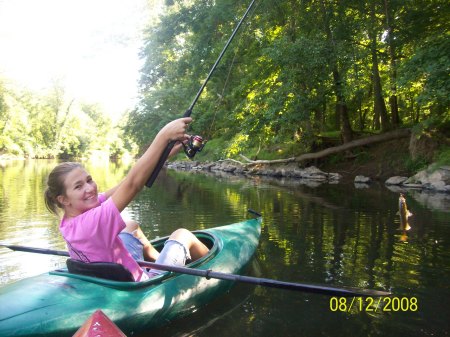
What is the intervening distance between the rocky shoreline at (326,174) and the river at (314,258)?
269 cm

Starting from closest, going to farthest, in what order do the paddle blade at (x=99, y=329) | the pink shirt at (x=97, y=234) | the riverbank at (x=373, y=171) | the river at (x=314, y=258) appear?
the paddle blade at (x=99, y=329), the pink shirt at (x=97, y=234), the river at (x=314, y=258), the riverbank at (x=373, y=171)

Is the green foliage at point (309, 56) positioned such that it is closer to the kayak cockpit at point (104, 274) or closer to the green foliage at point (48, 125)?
the kayak cockpit at point (104, 274)

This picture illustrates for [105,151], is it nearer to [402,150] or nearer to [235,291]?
[402,150]

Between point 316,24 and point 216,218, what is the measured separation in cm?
1174

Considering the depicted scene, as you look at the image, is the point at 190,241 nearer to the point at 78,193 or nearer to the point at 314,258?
the point at 78,193

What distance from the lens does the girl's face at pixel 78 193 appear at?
8.32 ft

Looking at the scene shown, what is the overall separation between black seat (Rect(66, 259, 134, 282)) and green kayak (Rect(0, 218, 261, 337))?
4 centimetres

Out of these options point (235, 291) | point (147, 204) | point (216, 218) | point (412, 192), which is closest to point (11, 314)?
point (235, 291)

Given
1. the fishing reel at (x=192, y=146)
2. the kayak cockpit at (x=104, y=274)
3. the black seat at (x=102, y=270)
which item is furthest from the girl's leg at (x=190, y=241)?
the fishing reel at (x=192, y=146)

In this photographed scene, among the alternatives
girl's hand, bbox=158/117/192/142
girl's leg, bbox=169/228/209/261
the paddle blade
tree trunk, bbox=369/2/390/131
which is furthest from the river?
tree trunk, bbox=369/2/390/131

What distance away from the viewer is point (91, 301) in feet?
9.43

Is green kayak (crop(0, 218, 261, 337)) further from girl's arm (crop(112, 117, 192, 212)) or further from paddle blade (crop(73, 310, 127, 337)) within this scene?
girl's arm (crop(112, 117, 192, 212))

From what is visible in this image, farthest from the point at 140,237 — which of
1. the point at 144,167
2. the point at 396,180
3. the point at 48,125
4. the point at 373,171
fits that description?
the point at 48,125

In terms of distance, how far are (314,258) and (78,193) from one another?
381 cm
